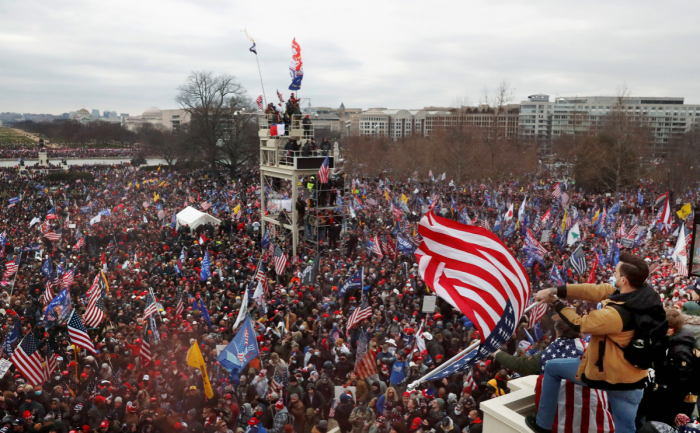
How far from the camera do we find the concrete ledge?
4148 millimetres

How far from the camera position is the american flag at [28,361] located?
31.3ft

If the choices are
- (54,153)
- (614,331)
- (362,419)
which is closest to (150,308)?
(362,419)

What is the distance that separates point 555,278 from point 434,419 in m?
8.65

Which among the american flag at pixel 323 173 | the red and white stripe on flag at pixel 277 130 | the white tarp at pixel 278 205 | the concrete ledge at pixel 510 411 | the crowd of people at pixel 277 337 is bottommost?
the crowd of people at pixel 277 337

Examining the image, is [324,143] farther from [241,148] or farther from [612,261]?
[241,148]

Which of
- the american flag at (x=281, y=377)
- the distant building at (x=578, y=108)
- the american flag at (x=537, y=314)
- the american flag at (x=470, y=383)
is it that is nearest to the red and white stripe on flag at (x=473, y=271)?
the american flag at (x=470, y=383)

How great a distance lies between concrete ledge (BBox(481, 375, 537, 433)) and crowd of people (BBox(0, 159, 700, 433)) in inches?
6.1

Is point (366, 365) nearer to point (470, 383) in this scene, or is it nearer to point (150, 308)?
point (470, 383)

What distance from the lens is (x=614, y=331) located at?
338cm

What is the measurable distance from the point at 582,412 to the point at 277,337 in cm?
868

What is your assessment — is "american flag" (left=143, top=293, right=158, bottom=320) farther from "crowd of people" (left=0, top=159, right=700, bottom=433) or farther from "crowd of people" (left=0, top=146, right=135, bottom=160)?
"crowd of people" (left=0, top=146, right=135, bottom=160)

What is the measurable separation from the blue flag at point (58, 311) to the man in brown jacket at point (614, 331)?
12.5m

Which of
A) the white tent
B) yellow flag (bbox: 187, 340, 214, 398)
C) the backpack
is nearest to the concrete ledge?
the backpack

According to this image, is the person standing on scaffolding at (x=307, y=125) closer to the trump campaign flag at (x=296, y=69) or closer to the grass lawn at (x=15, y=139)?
the trump campaign flag at (x=296, y=69)
